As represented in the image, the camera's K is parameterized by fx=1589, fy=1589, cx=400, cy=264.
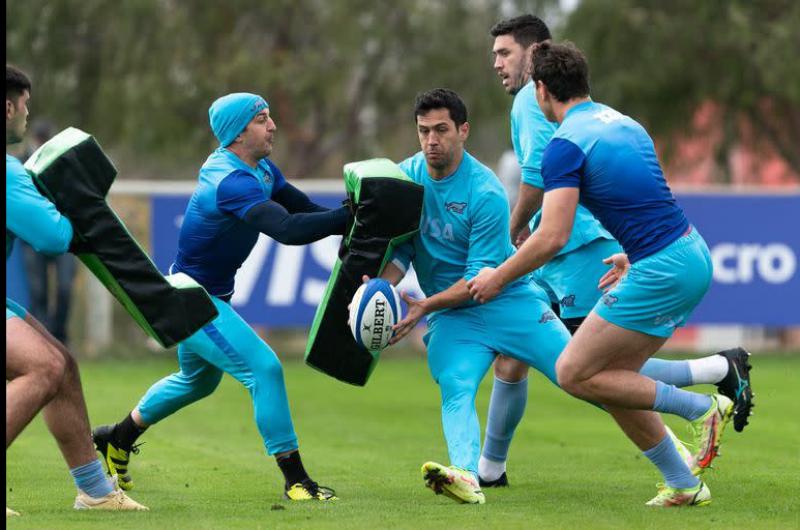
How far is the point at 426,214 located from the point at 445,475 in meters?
1.52

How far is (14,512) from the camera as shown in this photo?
24.9ft

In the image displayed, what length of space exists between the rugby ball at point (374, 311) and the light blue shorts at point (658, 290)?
1091 mm

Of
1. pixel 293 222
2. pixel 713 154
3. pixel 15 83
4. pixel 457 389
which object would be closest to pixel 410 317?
pixel 457 389

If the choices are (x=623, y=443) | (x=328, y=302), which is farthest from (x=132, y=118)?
(x=328, y=302)

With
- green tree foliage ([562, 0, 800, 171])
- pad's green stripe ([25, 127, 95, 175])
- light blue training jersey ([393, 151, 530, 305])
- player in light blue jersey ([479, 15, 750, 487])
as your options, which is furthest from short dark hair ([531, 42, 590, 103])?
green tree foliage ([562, 0, 800, 171])

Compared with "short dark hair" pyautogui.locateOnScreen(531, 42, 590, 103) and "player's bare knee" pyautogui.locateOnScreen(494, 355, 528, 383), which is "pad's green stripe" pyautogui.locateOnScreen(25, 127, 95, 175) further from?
"player's bare knee" pyautogui.locateOnScreen(494, 355, 528, 383)

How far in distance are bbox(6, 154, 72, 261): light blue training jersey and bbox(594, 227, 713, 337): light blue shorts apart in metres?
2.54

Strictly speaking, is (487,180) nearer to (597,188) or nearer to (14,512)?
(597,188)

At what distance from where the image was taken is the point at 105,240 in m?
7.26

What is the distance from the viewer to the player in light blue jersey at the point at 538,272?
8742 millimetres

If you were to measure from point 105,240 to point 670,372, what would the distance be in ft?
10.7

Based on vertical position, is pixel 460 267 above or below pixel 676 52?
above

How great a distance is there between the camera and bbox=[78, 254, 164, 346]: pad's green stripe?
735cm

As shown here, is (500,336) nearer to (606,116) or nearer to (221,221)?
(606,116)
